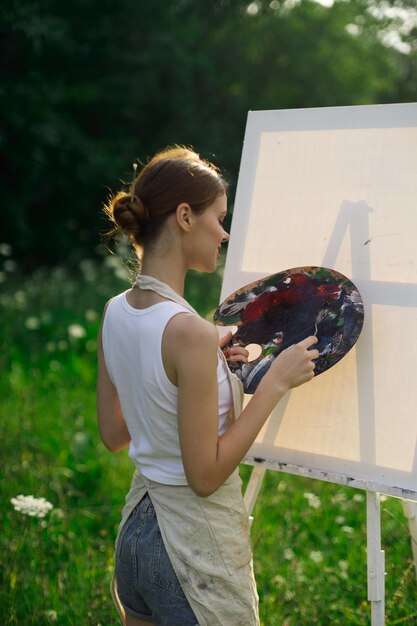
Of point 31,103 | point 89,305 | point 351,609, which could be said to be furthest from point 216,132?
point 351,609

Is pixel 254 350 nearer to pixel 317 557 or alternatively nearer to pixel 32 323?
pixel 317 557

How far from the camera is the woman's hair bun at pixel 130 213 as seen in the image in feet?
4.77

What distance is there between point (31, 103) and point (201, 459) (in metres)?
8.80

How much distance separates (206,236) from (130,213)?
16 centimetres

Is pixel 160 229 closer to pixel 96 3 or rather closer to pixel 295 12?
pixel 96 3

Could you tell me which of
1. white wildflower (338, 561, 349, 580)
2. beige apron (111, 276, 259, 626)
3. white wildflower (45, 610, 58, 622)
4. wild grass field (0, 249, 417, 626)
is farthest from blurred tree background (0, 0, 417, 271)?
beige apron (111, 276, 259, 626)

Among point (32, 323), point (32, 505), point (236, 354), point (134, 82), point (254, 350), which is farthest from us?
point (134, 82)

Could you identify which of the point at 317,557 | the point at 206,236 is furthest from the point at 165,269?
the point at 317,557

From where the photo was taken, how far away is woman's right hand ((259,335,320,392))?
4.95ft

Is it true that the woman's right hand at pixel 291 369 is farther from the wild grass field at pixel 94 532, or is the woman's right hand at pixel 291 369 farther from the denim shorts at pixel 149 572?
the wild grass field at pixel 94 532

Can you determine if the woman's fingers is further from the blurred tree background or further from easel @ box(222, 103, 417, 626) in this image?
the blurred tree background

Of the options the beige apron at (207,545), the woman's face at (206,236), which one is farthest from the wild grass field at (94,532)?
the woman's face at (206,236)

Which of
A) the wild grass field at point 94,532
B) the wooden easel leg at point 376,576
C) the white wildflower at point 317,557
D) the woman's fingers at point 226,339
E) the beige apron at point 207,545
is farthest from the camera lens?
the white wildflower at point 317,557

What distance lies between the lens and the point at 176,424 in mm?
1432
